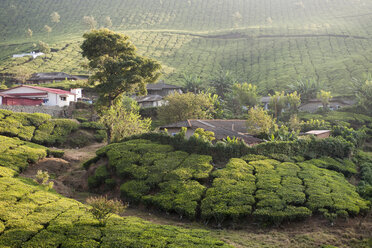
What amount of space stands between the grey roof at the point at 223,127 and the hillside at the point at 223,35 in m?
43.6

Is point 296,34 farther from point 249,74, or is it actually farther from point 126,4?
point 126,4

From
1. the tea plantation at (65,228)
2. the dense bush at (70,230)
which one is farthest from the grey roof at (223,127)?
the dense bush at (70,230)

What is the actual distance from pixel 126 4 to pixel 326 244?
171 metres

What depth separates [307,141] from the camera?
32.5m

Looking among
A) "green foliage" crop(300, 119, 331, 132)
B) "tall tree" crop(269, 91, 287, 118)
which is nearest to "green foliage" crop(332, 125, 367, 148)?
"green foliage" crop(300, 119, 331, 132)

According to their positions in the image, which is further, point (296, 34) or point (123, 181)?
point (296, 34)

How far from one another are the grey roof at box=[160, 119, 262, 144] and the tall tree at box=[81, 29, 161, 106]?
6.97 m

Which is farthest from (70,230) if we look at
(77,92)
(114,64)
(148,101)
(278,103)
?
(148,101)

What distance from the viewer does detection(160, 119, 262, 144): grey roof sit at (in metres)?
37.2

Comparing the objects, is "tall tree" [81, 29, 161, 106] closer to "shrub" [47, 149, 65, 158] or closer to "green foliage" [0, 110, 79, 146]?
"green foliage" [0, 110, 79, 146]

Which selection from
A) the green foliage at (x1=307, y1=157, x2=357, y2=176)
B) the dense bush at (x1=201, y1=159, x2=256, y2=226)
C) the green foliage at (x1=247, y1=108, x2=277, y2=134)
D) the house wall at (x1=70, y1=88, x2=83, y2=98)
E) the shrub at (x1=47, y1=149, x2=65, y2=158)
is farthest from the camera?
the house wall at (x1=70, y1=88, x2=83, y2=98)

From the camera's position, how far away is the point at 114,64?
42.1 metres

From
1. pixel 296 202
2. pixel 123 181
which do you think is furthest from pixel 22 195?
pixel 296 202

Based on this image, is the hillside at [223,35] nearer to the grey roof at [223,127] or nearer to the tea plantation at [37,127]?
the grey roof at [223,127]
